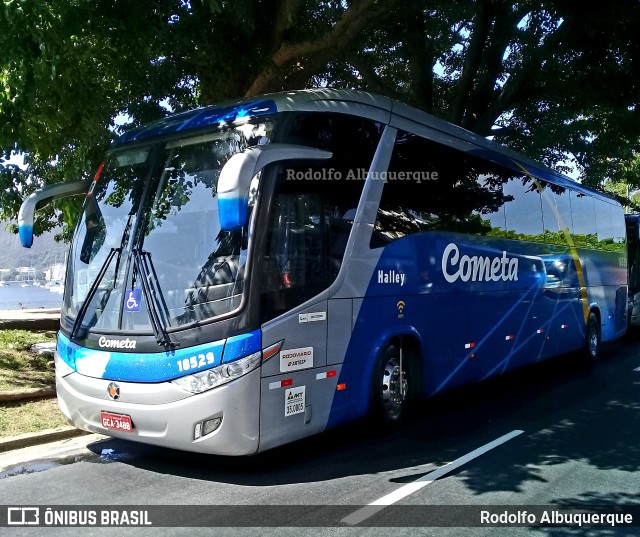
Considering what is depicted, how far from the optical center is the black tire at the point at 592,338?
1344cm

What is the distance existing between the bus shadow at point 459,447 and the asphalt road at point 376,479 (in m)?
0.02

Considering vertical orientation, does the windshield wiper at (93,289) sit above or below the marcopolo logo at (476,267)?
below

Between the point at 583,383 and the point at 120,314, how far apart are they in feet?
26.8

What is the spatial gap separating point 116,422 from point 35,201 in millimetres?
2600

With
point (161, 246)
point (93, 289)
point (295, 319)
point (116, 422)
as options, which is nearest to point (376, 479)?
point (295, 319)

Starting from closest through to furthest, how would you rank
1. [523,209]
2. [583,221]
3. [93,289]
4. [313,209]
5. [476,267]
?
[93,289] < [313,209] < [476,267] < [523,209] < [583,221]

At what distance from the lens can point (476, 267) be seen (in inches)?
355

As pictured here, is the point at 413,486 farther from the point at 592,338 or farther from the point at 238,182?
the point at 592,338

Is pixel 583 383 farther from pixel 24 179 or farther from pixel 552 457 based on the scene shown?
pixel 24 179

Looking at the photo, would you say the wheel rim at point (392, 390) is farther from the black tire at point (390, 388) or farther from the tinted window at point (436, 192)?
the tinted window at point (436, 192)

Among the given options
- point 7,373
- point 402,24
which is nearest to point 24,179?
point 7,373

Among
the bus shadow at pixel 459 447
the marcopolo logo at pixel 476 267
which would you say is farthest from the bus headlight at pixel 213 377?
the marcopolo logo at pixel 476 267

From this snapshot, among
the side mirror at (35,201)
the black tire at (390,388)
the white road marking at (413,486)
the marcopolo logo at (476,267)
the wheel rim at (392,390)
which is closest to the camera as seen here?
the white road marking at (413,486)

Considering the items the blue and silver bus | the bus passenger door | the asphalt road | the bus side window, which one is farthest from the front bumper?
the bus side window
